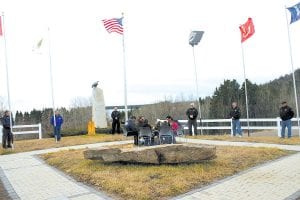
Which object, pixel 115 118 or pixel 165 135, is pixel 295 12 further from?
pixel 115 118

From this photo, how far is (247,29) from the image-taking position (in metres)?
24.1

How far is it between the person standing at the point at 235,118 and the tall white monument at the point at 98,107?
11321 millimetres

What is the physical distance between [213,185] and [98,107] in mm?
21708

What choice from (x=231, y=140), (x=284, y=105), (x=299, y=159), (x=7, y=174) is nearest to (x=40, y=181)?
(x=7, y=174)

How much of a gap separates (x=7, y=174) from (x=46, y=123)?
115ft

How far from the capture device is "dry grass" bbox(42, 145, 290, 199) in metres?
10.4

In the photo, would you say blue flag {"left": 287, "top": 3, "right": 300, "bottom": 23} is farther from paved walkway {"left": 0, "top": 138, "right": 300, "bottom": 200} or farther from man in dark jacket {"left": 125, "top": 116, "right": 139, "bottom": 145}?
man in dark jacket {"left": 125, "top": 116, "right": 139, "bottom": 145}

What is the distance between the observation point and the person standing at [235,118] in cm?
2309

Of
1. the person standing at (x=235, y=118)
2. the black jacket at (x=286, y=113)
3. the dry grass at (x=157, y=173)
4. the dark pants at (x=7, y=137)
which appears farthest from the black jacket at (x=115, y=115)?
the dry grass at (x=157, y=173)

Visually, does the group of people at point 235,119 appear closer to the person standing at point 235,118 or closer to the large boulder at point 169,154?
the person standing at point 235,118

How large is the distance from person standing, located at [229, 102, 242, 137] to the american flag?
274 inches

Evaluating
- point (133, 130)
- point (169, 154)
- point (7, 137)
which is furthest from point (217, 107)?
point (169, 154)

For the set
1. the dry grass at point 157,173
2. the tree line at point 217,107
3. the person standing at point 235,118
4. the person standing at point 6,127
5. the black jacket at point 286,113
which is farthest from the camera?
the tree line at point 217,107

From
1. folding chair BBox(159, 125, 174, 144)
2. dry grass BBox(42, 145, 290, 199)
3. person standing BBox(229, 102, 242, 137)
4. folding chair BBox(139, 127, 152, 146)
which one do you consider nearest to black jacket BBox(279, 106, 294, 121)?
person standing BBox(229, 102, 242, 137)
